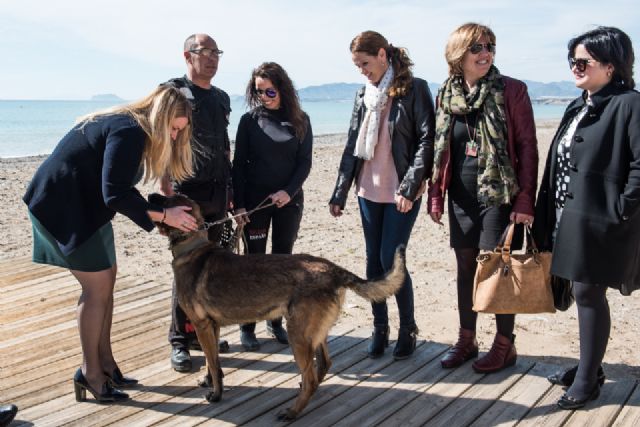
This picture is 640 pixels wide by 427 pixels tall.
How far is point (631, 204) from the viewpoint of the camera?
3.39 metres

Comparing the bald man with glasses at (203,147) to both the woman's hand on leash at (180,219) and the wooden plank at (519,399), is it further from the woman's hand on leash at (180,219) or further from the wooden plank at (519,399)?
the wooden plank at (519,399)

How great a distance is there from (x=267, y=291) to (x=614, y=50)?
8.87 ft

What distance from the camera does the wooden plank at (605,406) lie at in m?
3.68

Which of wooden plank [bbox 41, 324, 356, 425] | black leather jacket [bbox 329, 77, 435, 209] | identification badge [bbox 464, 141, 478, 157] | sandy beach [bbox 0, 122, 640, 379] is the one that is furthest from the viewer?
sandy beach [bbox 0, 122, 640, 379]

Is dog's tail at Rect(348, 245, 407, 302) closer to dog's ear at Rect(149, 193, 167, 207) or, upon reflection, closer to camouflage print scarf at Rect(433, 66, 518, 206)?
camouflage print scarf at Rect(433, 66, 518, 206)

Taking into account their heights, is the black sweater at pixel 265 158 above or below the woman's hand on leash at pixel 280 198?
above

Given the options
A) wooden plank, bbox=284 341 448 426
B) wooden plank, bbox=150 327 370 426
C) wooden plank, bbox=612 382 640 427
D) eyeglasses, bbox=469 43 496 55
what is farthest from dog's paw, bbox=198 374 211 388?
eyeglasses, bbox=469 43 496 55

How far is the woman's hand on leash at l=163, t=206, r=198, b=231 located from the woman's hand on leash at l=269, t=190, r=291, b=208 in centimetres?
92

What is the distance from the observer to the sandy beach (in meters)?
5.56

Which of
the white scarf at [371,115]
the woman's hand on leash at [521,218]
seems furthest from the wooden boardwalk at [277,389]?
the white scarf at [371,115]

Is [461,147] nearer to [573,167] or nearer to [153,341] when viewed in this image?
[573,167]

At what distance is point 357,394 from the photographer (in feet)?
13.5

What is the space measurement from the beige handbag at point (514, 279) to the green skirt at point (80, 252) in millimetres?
2637

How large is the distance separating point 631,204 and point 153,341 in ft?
13.2
